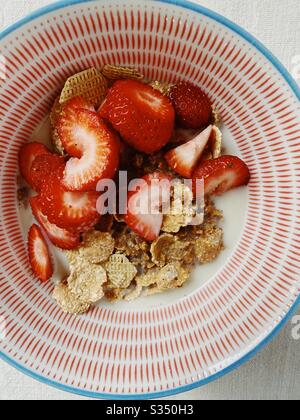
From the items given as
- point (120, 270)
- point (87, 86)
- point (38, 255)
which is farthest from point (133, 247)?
point (87, 86)

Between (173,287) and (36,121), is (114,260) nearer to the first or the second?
(173,287)

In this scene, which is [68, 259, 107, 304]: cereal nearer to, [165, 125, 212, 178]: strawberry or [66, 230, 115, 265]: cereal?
[66, 230, 115, 265]: cereal

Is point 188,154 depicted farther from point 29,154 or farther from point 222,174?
point 29,154

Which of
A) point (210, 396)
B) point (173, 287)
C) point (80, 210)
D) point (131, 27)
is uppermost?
point (131, 27)

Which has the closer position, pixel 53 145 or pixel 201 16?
pixel 201 16

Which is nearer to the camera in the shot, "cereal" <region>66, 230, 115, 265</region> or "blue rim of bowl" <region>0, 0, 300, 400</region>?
"blue rim of bowl" <region>0, 0, 300, 400</region>

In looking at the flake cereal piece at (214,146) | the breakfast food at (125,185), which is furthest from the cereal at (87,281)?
the flake cereal piece at (214,146)

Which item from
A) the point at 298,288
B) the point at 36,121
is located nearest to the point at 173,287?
the point at 298,288

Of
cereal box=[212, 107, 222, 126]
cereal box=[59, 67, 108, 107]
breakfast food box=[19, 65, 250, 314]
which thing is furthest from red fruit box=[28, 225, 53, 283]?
cereal box=[212, 107, 222, 126]
